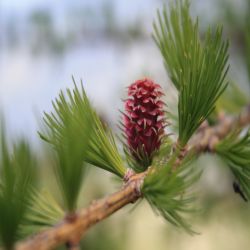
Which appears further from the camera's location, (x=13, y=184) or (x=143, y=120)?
(x=143, y=120)

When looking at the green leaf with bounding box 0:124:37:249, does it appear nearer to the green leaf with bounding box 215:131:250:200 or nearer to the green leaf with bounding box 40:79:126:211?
the green leaf with bounding box 40:79:126:211

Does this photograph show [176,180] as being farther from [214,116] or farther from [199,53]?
[214,116]

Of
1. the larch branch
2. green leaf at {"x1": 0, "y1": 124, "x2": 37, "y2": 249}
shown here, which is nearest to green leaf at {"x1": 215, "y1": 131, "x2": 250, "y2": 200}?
the larch branch

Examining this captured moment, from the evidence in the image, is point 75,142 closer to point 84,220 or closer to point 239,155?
point 84,220

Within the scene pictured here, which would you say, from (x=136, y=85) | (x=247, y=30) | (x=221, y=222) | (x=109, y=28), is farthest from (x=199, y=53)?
(x=109, y=28)

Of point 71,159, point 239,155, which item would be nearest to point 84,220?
point 71,159

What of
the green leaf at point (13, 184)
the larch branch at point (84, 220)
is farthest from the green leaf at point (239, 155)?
the green leaf at point (13, 184)

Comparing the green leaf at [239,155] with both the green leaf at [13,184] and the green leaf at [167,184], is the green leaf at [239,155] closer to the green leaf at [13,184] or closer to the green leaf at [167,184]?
the green leaf at [167,184]
